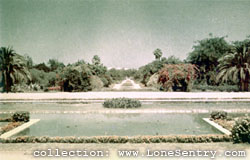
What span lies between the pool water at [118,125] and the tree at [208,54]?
22969 mm

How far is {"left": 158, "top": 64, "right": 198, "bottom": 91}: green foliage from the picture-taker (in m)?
25.2

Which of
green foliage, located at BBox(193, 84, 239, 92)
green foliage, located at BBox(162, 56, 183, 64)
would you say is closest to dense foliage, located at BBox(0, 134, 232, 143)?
green foliage, located at BBox(193, 84, 239, 92)

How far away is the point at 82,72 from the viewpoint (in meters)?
28.4

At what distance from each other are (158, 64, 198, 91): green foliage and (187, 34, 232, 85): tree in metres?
8.89

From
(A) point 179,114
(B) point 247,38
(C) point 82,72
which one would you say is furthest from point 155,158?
(B) point 247,38

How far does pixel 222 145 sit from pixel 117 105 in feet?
27.5

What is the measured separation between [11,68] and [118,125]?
19.9m

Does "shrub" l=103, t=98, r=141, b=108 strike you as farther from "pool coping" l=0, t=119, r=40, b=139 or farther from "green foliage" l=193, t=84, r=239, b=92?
"green foliage" l=193, t=84, r=239, b=92

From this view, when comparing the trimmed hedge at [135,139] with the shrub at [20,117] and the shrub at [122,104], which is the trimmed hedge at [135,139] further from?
the shrub at [122,104]

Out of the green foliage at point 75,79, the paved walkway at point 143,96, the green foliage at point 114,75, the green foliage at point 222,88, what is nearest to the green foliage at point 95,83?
the green foliage at point 75,79

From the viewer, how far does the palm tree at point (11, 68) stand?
26422 millimetres

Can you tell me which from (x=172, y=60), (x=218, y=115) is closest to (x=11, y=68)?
(x=172, y=60)

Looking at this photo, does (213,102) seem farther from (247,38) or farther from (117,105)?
(247,38)

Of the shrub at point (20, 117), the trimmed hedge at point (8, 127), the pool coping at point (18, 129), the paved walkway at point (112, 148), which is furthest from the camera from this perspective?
the shrub at point (20, 117)
